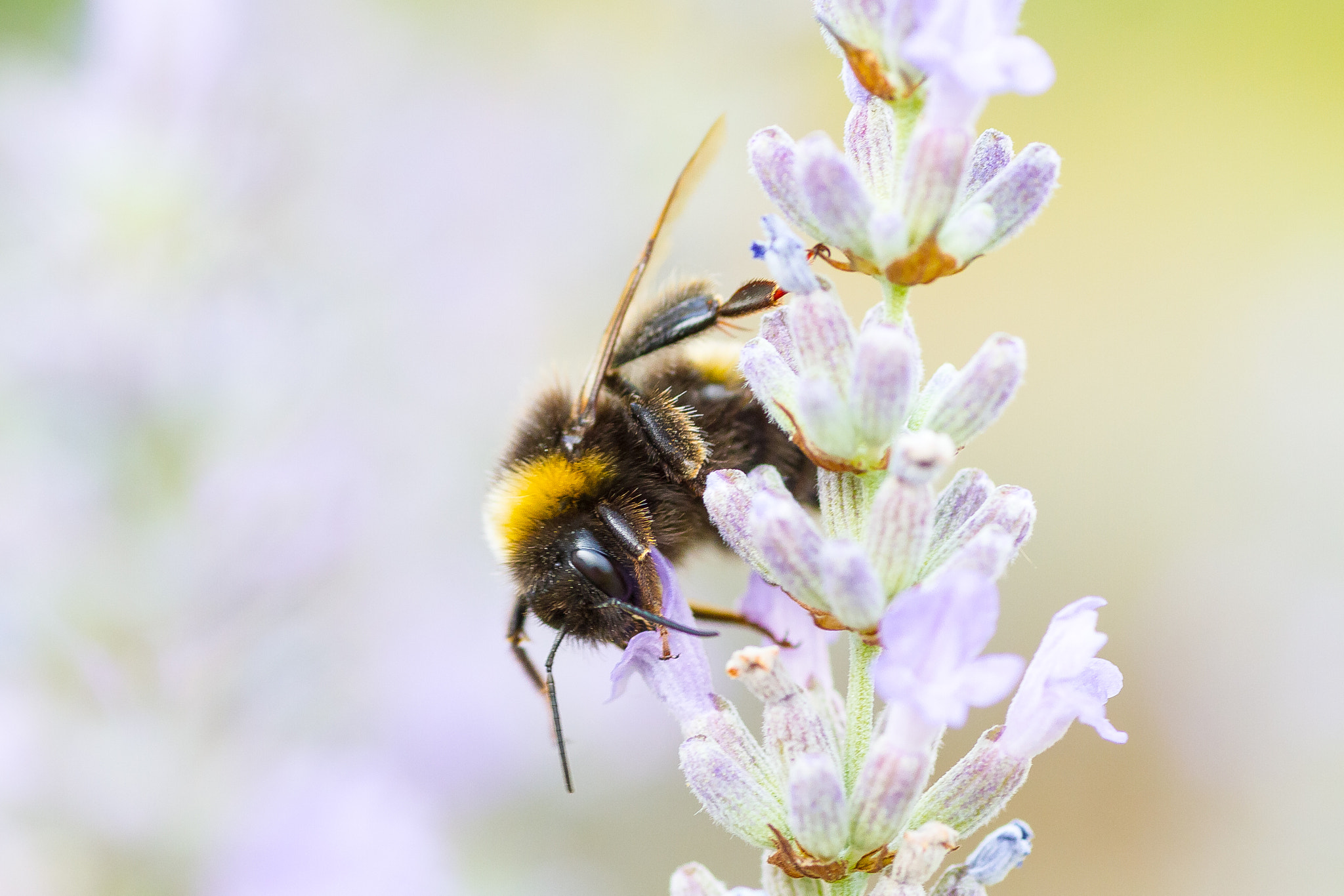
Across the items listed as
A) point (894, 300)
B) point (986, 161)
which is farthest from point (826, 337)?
point (986, 161)

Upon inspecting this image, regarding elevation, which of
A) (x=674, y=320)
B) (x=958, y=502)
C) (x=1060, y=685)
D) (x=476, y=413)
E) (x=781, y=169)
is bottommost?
(x=1060, y=685)

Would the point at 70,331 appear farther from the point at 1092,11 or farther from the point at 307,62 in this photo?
the point at 1092,11

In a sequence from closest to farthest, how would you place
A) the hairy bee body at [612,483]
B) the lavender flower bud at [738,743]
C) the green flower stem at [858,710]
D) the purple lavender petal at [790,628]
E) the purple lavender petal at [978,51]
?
the purple lavender petal at [978,51], the green flower stem at [858,710], the lavender flower bud at [738,743], the purple lavender petal at [790,628], the hairy bee body at [612,483]

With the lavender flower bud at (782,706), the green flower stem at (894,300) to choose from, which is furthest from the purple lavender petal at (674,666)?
the green flower stem at (894,300)

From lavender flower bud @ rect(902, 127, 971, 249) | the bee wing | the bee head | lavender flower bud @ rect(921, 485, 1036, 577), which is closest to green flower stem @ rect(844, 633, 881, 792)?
lavender flower bud @ rect(921, 485, 1036, 577)

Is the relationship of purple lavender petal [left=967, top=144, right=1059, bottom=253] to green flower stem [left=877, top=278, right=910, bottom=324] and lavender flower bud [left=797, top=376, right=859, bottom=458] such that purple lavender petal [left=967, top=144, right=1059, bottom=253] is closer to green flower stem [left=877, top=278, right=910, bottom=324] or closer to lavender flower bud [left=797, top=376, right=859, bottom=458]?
green flower stem [left=877, top=278, right=910, bottom=324]

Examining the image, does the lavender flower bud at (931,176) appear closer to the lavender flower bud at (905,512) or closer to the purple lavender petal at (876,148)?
the purple lavender petal at (876,148)

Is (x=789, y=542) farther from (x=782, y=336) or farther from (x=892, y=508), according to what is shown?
(x=782, y=336)
